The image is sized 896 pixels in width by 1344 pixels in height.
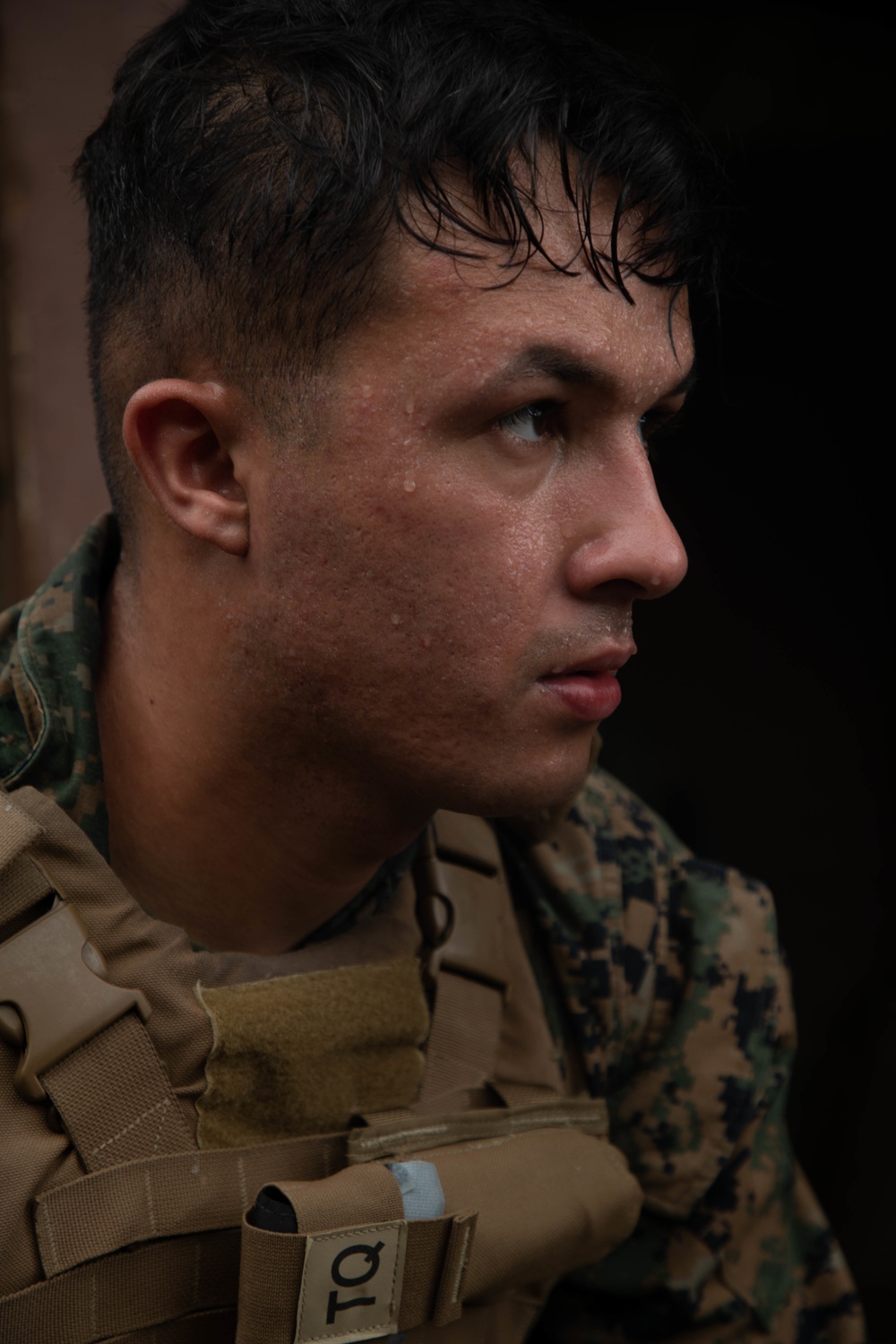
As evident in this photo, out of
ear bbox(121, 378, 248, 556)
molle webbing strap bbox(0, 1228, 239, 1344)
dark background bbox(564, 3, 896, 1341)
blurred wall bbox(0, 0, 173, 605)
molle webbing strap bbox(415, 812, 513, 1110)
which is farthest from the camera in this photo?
dark background bbox(564, 3, 896, 1341)

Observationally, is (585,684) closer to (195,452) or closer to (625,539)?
(625,539)

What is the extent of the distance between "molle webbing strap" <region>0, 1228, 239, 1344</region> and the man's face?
18.3 inches

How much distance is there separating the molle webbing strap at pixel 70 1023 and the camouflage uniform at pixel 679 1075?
570 millimetres

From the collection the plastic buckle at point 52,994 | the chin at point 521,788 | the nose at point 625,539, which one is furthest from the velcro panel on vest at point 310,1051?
the nose at point 625,539

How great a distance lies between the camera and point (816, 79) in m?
1.90

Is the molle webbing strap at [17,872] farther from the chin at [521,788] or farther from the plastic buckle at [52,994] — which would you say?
the chin at [521,788]

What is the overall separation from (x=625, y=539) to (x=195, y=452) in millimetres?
416

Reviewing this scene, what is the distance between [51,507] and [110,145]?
2.36ft

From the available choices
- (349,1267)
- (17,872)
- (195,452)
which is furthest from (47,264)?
(349,1267)

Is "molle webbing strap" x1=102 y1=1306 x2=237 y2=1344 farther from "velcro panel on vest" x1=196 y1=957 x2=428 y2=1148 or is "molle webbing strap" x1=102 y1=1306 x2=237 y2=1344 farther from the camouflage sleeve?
the camouflage sleeve

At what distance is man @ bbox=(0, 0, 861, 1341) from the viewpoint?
3.65 feet

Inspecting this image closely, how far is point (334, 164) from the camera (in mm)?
1115

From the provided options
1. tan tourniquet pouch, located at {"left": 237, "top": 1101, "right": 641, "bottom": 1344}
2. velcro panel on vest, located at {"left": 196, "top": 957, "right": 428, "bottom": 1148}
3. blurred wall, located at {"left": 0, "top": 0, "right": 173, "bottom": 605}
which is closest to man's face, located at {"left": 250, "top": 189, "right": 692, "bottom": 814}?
velcro panel on vest, located at {"left": 196, "top": 957, "right": 428, "bottom": 1148}

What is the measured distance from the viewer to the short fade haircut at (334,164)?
1.12m
